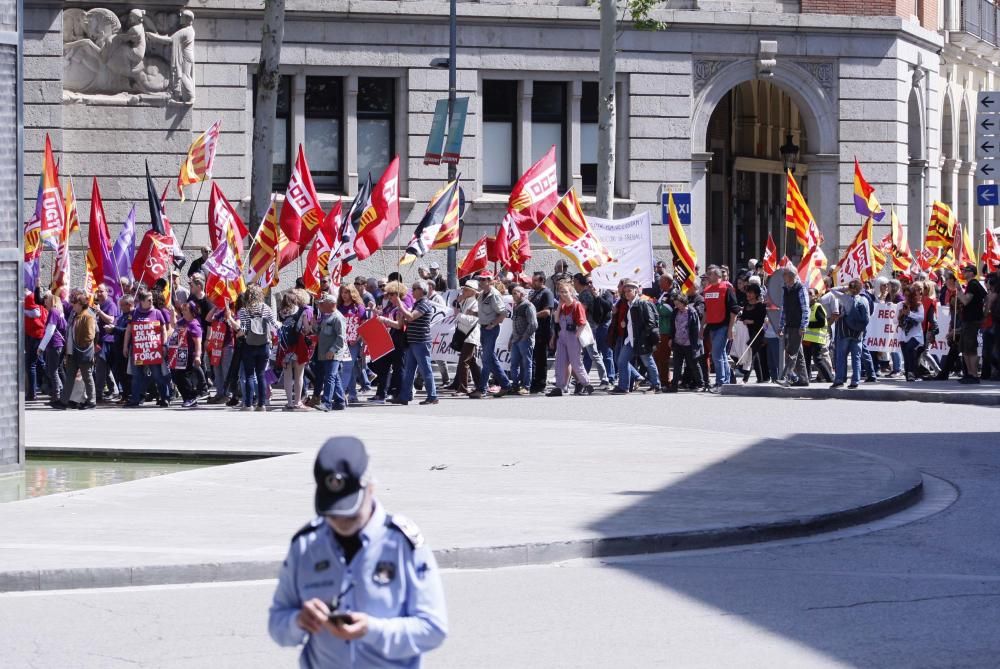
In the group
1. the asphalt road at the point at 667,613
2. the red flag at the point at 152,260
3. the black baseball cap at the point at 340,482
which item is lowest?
the asphalt road at the point at 667,613

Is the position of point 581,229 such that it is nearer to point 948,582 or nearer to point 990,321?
point 990,321

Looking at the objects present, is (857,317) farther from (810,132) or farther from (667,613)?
(667,613)

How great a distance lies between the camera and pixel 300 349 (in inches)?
851

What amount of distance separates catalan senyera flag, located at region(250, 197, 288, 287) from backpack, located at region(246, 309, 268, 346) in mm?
3411

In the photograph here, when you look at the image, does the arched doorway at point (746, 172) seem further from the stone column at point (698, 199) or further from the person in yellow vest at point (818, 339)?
the person in yellow vest at point (818, 339)

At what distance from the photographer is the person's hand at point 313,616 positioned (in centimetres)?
439

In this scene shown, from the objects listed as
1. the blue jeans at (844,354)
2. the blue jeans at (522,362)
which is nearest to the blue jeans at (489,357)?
the blue jeans at (522,362)

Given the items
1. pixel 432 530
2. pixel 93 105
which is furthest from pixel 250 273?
pixel 432 530

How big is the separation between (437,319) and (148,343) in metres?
4.77

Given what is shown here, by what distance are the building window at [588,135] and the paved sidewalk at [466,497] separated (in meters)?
18.7

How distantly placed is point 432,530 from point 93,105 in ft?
78.1

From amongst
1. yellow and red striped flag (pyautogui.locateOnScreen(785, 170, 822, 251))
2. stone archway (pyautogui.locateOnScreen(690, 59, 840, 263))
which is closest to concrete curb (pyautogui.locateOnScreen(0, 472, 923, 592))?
yellow and red striped flag (pyautogui.locateOnScreen(785, 170, 822, 251))

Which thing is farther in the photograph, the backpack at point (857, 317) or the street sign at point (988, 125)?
the street sign at point (988, 125)

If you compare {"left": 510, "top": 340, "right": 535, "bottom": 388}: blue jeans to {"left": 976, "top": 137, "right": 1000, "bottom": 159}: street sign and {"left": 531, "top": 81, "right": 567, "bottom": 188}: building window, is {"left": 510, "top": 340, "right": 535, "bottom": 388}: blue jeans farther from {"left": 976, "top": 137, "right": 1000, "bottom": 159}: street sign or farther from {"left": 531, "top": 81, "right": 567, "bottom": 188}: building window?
{"left": 531, "top": 81, "right": 567, "bottom": 188}: building window
